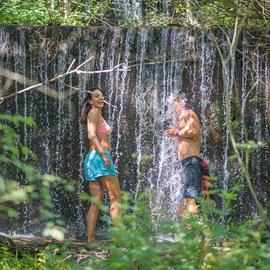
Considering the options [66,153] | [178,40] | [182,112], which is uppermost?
[178,40]

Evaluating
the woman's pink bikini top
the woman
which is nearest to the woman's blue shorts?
the woman

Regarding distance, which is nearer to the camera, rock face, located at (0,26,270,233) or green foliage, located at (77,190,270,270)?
green foliage, located at (77,190,270,270)

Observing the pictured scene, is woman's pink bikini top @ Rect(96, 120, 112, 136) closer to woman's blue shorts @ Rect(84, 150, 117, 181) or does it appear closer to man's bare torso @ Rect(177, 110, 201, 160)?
woman's blue shorts @ Rect(84, 150, 117, 181)

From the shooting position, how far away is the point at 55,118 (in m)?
10.3

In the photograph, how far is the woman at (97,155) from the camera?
25.1 feet

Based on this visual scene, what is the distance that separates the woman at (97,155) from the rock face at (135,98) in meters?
2.34

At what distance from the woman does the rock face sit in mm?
2341

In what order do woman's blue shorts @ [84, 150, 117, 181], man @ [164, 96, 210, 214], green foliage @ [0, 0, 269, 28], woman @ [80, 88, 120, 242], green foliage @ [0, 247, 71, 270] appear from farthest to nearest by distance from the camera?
green foliage @ [0, 0, 269, 28] → man @ [164, 96, 210, 214] → woman's blue shorts @ [84, 150, 117, 181] → woman @ [80, 88, 120, 242] → green foliage @ [0, 247, 71, 270]

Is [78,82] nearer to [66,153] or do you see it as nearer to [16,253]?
[66,153]

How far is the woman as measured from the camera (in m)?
7.66

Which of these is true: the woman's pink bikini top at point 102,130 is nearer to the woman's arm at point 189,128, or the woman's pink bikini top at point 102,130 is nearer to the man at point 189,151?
the man at point 189,151

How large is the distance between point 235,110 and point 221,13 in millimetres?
1597

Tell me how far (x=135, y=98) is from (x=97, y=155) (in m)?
2.79

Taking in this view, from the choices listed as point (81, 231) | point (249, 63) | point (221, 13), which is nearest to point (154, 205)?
point (81, 231)
